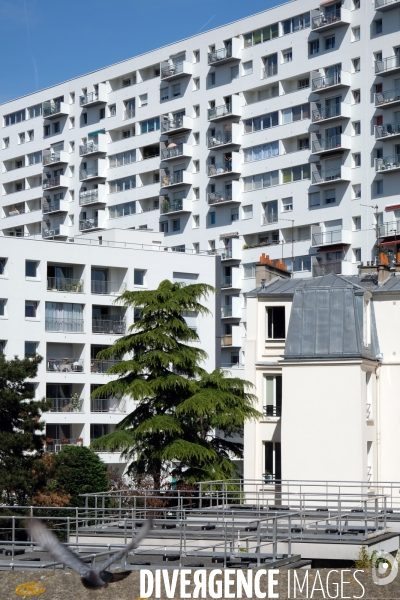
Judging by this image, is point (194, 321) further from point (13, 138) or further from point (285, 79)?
point (13, 138)

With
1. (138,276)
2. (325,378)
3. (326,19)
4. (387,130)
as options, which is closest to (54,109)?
(326,19)

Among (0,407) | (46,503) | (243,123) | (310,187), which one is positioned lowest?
(46,503)

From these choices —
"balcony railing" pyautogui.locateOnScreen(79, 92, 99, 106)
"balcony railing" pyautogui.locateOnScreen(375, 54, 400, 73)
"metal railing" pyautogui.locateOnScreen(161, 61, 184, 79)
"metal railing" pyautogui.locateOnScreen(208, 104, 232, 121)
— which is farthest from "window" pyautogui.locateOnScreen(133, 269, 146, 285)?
"balcony railing" pyautogui.locateOnScreen(79, 92, 99, 106)

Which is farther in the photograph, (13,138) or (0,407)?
(13,138)

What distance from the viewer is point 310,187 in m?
94.6

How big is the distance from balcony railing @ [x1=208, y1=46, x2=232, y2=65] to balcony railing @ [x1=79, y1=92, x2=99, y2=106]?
50.0 feet

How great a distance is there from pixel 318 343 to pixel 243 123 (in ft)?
182

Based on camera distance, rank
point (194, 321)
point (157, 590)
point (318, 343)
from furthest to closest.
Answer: point (194, 321) → point (318, 343) → point (157, 590)

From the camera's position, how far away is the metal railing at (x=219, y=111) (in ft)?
332

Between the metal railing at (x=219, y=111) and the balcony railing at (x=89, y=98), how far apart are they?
15612mm

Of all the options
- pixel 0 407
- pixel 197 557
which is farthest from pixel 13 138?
pixel 197 557

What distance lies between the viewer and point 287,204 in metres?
96.6

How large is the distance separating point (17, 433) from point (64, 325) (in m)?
30.1

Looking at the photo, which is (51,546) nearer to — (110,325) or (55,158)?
(110,325)
